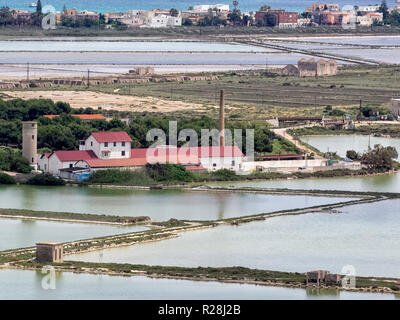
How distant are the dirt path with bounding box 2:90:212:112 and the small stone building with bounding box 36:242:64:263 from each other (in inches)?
1113

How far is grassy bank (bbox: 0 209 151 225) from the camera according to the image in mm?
28859

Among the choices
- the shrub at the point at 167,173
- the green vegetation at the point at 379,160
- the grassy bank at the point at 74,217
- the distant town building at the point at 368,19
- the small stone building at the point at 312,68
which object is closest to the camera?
the grassy bank at the point at 74,217

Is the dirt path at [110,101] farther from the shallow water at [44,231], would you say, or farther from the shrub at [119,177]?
the shallow water at [44,231]

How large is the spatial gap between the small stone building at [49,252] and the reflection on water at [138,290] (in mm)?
1175

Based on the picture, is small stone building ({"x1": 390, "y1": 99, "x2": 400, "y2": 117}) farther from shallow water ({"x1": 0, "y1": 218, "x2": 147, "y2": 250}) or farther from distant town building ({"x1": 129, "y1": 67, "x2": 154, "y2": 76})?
shallow water ({"x1": 0, "y1": 218, "x2": 147, "y2": 250})

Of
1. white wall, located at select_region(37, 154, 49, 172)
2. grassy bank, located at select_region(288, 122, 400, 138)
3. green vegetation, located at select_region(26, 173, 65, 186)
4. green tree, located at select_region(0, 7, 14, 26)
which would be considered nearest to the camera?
green vegetation, located at select_region(26, 173, 65, 186)

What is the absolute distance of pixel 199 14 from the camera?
13625cm

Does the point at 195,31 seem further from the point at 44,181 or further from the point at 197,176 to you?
the point at 44,181

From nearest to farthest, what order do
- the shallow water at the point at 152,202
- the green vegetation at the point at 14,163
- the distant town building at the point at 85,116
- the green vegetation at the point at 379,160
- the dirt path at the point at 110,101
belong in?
the shallow water at the point at 152,202, the green vegetation at the point at 14,163, the green vegetation at the point at 379,160, the distant town building at the point at 85,116, the dirt path at the point at 110,101

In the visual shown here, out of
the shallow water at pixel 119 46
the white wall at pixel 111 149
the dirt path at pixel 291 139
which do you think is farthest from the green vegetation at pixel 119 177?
the shallow water at pixel 119 46

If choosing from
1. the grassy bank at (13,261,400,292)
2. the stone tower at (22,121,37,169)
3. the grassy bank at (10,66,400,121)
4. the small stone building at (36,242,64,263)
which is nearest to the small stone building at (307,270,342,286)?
the grassy bank at (13,261,400,292)

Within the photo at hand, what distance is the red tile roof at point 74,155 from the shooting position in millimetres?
36562

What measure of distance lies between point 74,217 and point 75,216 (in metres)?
0.10
